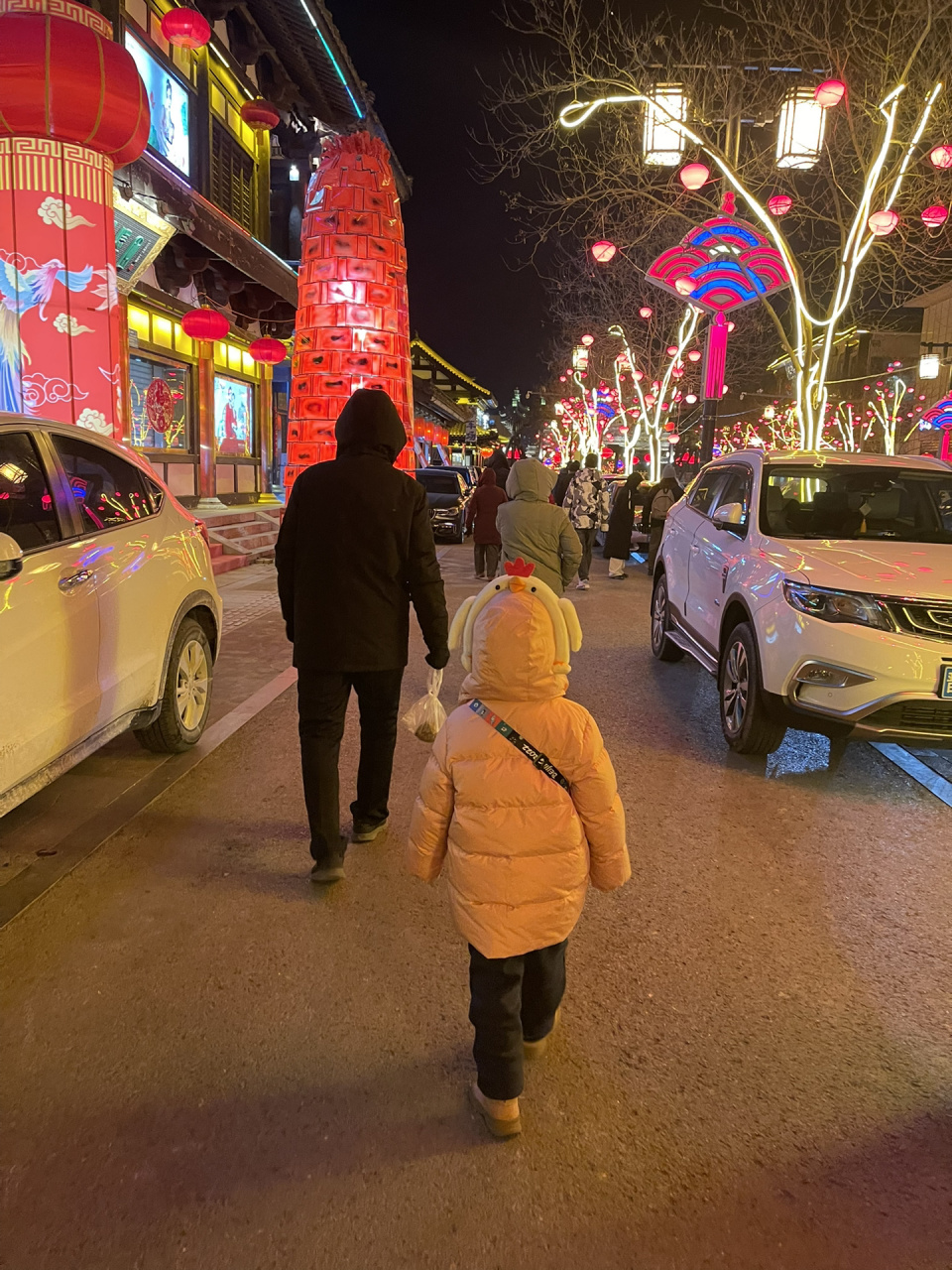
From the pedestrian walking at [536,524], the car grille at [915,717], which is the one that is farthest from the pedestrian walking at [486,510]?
the car grille at [915,717]

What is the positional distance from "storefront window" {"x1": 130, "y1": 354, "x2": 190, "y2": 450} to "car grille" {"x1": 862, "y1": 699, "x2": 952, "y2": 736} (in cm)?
1246

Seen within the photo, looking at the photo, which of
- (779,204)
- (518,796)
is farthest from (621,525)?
(518,796)

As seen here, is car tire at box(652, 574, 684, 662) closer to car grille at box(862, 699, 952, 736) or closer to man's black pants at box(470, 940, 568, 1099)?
car grille at box(862, 699, 952, 736)

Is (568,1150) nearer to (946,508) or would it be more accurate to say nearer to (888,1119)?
(888,1119)

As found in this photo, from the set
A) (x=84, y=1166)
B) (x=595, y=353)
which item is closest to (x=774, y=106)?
(x=84, y=1166)

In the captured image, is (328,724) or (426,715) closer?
(328,724)

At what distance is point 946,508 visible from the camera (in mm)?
6367

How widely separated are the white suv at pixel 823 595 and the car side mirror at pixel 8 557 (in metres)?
3.85

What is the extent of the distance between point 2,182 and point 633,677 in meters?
7.08

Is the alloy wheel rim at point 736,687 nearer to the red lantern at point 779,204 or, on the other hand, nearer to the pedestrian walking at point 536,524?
the pedestrian walking at point 536,524

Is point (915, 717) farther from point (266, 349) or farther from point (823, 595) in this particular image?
point (266, 349)

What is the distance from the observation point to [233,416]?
65.8 ft

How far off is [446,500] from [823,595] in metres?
16.0

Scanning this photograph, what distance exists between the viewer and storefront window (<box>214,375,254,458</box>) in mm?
18962
